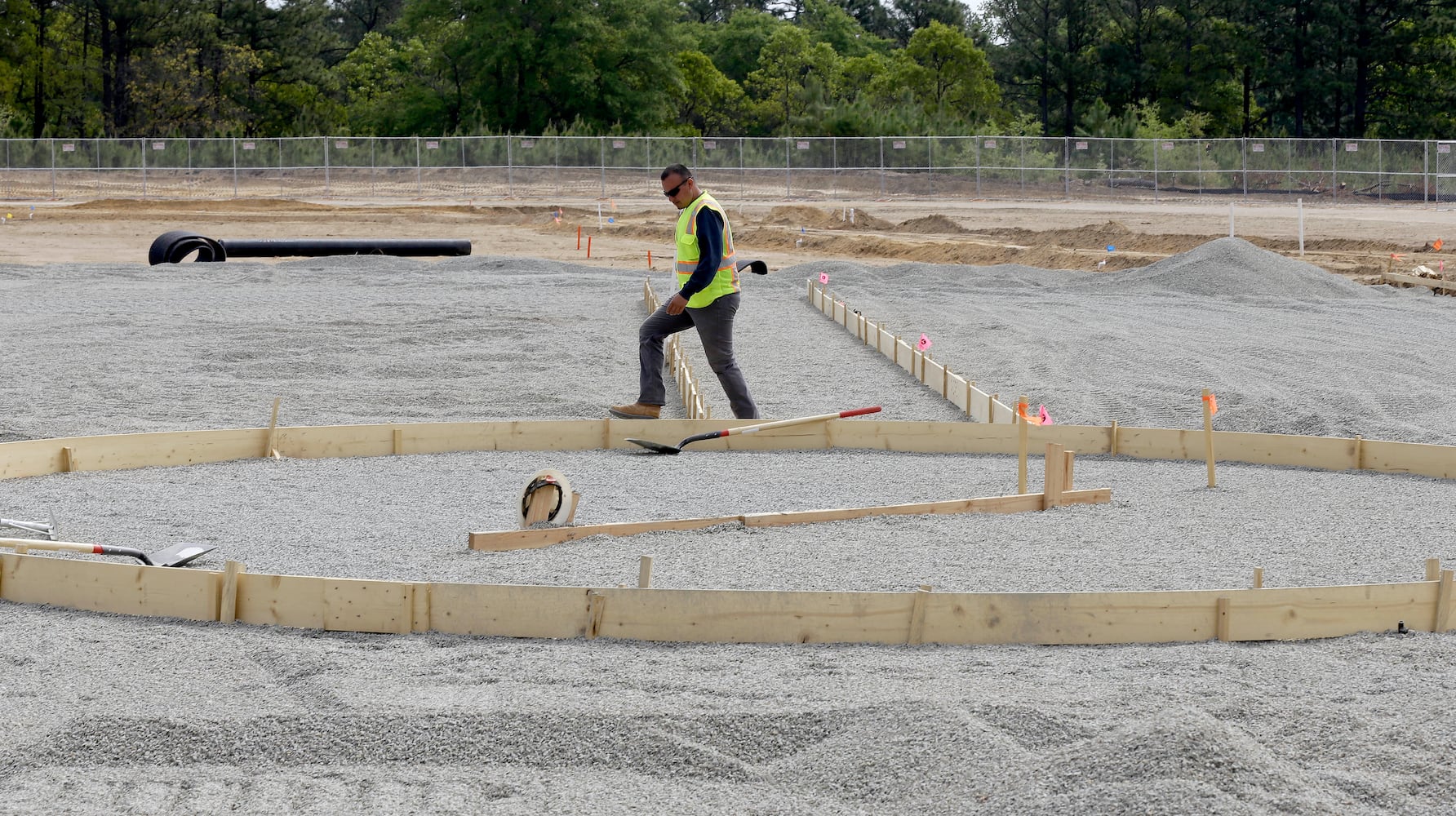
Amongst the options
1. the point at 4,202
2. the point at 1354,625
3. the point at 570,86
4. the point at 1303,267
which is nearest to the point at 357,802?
the point at 1354,625

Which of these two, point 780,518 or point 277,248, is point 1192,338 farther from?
Result: point 277,248

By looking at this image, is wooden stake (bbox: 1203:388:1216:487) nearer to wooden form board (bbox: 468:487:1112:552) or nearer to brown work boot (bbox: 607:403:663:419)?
wooden form board (bbox: 468:487:1112:552)

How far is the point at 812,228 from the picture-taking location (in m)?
31.6

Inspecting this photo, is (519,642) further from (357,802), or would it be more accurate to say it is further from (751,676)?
(357,802)

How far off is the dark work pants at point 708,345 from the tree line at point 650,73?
1516 inches

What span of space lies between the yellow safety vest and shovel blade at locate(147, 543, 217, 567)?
146 inches

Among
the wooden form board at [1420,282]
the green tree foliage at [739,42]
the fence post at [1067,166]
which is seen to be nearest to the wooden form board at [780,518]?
the wooden form board at [1420,282]

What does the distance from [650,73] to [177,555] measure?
50108 mm

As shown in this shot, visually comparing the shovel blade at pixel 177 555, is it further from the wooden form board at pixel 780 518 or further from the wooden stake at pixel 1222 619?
the wooden stake at pixel 1222 619

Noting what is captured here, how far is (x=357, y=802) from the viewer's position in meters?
3.74

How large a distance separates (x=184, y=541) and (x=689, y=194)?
12.1ft

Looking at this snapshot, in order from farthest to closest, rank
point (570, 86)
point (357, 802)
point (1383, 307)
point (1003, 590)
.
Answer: point (570, 86) → point (1383, 307) → point (1003, 590) → point (357, 802)

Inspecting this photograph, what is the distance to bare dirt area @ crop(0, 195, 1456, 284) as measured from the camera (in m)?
25.4

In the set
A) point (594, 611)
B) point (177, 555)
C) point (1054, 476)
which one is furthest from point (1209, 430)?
point (177, 555)
